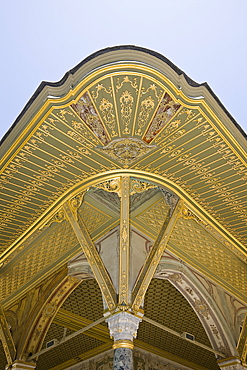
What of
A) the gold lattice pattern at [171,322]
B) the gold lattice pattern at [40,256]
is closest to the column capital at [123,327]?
the gold lattice pattern at [40,256]

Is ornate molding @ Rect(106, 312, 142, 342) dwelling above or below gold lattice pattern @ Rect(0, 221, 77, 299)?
below

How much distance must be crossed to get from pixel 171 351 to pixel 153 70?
1065 centimetres

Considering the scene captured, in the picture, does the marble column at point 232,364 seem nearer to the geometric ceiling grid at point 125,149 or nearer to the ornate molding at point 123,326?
the geometric ceiling grid at point 125,149

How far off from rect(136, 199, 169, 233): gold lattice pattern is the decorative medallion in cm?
159

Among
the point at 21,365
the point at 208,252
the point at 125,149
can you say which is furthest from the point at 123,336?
the point at 21,365

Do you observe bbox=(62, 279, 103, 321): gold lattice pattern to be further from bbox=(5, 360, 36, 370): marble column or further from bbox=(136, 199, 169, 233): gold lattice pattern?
bbox=(136, 199, 169, 233): gold lattice pattern

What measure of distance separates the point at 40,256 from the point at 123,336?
10.4ft

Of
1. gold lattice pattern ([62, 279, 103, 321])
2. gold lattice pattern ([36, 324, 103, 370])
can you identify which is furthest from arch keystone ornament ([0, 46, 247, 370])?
gold lattice pattern ([36, 324, 103, 370])

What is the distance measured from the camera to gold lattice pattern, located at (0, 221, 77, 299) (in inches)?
314

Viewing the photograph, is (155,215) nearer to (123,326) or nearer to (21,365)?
(123,326)

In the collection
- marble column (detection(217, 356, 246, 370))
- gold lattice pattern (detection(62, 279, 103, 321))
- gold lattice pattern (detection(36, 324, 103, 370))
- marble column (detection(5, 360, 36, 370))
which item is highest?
gold lattice pattern (detection(62, 279, 103, 321))

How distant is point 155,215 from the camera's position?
7664mm

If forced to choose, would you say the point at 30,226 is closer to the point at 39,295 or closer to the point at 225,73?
the point at 39,295

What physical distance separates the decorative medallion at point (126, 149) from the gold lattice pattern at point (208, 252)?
202 centimetres
